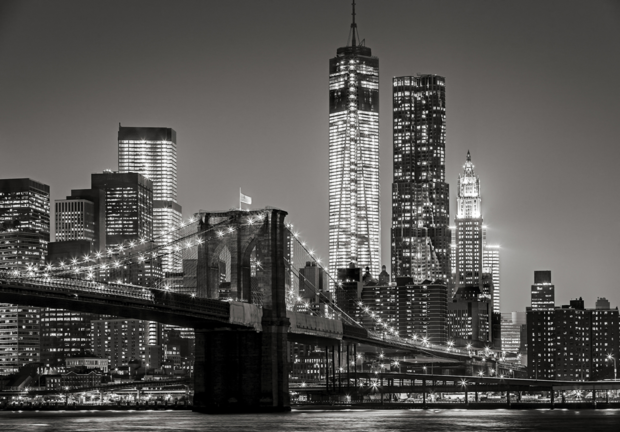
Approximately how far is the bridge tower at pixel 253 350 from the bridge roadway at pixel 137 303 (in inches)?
46.7

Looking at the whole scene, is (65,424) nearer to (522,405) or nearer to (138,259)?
(138,259)

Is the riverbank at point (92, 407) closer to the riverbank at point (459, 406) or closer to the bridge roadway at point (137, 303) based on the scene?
the riverbank at point (459, 406)

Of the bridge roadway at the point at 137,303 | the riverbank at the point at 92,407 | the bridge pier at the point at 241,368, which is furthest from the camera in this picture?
the riverbank at the point at 92,407

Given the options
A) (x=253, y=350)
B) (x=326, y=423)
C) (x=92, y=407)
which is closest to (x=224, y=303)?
(x=253, y=350)

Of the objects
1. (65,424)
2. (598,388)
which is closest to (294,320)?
(65,424)

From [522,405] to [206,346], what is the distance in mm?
38309

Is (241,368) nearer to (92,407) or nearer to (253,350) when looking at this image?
(253,350)

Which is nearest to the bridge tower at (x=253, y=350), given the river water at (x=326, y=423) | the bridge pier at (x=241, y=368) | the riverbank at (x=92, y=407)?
the bridge pier at (x=241, y=368)

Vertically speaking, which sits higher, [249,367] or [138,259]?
[138,259]

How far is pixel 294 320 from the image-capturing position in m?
99.6

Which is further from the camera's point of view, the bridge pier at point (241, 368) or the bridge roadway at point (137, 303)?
the bridge pier at point (241, 368)

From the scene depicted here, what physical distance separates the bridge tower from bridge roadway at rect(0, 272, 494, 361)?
1.19m

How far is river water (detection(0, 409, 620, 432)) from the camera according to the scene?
78.6 meters

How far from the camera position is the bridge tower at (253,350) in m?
92.8
